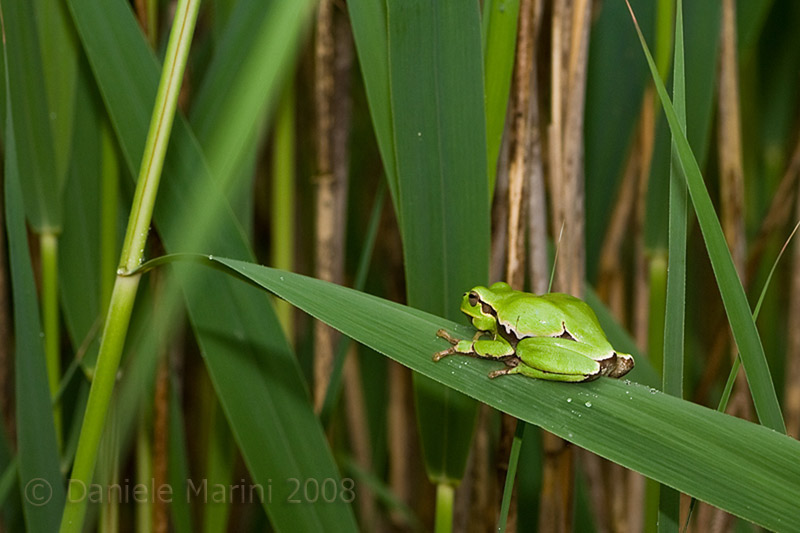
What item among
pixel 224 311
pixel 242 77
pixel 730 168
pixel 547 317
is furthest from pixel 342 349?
pixel 730 168

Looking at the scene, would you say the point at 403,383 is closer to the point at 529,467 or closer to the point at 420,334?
the point at 529,467

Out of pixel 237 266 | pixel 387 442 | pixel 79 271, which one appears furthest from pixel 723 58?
pixel 387 442

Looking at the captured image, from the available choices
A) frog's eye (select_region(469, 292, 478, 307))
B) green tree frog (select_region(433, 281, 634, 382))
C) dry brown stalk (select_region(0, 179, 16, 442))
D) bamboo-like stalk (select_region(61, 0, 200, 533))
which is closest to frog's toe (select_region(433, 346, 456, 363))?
green tree frog (select_region(433, 281, 634, 382))

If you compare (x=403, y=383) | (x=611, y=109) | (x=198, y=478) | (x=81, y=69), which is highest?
(x=81, y=69)

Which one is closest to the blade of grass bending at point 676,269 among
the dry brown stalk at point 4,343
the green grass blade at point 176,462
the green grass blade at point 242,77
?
the green grass blade at point 242,77

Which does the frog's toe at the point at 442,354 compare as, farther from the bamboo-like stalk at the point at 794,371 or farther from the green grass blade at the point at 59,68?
the bamboo-like stalk at the point at 794,371

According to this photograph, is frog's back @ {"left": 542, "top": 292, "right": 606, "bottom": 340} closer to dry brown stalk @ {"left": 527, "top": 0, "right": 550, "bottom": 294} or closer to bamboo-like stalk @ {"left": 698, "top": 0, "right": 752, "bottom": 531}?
dry brown stalk @ {"left": 527, "top": 0, "right": 550, "bottom": 294}

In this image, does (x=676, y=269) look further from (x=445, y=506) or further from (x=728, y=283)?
(x=445, y=506)
